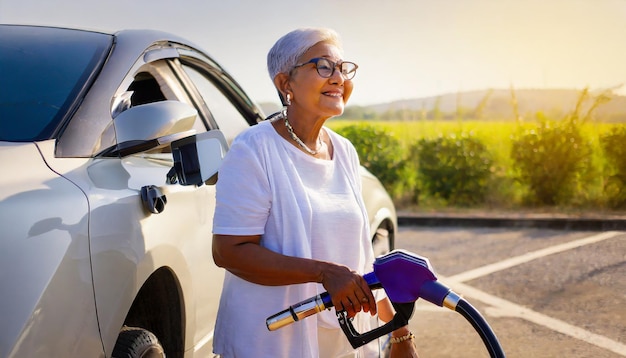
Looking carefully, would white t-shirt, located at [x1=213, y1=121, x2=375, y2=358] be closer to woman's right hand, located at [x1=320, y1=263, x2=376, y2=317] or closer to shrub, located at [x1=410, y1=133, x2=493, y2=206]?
woman's right hand, located at [x1=320, y1=263, x2=376, y2=317]

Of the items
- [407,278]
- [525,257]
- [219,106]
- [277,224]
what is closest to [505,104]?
[525,257]

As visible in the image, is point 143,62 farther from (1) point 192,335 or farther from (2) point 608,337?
(2) point 608,337

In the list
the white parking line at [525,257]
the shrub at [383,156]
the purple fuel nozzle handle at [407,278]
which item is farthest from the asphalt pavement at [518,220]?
the purple fuel nozzle handle at [407,278]

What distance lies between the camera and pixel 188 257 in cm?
270

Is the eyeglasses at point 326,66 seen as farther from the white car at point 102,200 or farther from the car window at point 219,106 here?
the car window at point 219,106

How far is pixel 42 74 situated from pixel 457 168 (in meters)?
8.03

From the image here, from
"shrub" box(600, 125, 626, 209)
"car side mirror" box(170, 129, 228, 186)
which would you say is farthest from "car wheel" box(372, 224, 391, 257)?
"shrub" box(600, 125, 626, 209)

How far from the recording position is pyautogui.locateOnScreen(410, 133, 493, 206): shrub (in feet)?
33.6

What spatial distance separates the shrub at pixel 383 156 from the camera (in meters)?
10.7

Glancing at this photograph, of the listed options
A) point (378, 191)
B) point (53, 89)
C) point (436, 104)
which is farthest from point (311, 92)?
point (436, 104)

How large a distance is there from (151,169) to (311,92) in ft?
2.40

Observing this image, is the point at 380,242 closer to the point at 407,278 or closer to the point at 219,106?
the point at 219,106

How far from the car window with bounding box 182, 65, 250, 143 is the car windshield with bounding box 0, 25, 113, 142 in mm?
744

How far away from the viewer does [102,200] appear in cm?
223
